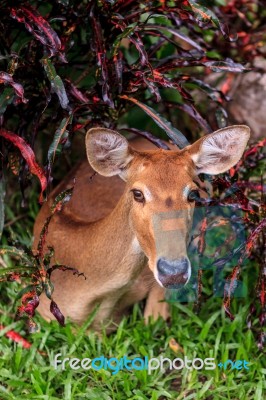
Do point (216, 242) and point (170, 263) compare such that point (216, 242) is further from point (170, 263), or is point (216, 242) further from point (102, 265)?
point (170, 263)

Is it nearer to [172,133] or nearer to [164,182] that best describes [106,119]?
[172,133]

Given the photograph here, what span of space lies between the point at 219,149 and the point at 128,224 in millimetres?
521

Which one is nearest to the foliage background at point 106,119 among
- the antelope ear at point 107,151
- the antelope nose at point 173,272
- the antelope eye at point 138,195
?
the antelope ear at point 107,151

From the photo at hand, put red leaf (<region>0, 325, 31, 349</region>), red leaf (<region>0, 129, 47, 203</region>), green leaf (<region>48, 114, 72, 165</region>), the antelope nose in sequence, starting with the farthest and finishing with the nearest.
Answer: red leaf (<region>0, 325, 31, 349</region>)
red leaf (<region>0, 129, 47, 203</region>)
green leaf (<region>48, 114, 72, 165</region>)
the antelope nose

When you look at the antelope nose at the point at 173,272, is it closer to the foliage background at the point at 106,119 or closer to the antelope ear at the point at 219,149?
the antelope ear at the point at 219,149

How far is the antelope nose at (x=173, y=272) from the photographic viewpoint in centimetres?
280

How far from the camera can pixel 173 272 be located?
280 centimetres

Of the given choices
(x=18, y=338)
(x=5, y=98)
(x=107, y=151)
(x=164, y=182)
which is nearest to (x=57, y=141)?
(x=107, y=151)

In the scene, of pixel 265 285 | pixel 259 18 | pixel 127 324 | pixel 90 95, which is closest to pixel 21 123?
pixel 90 95

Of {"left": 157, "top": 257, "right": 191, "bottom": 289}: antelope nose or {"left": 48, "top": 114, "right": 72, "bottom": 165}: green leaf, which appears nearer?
{"left": 157, "top": 257, "right": 191, "bottom": 289}: antelope nose

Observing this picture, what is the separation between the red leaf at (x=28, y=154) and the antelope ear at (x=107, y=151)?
0.26 m

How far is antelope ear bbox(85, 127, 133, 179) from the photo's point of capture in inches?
119

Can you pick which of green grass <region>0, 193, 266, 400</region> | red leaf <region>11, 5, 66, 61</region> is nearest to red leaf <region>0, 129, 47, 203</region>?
red leaf <region>11, 5, 66, 61</region>

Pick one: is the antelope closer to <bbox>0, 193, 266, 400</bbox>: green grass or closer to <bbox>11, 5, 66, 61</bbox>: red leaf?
<bbox>0, 193, 266, 400</bbox>: green grass
